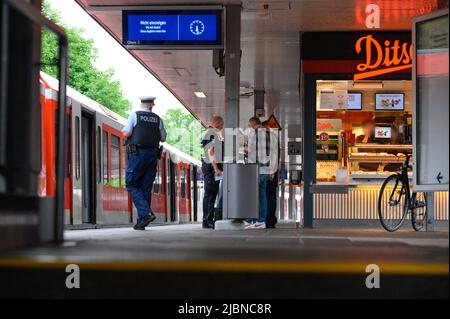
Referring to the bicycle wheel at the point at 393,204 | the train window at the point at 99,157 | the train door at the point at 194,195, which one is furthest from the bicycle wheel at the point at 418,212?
the train door at the point at 194,195

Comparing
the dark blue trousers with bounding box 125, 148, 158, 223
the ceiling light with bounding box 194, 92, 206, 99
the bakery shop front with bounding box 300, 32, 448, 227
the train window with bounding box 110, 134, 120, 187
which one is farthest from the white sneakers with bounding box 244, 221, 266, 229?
the ceiling light with bounding box 194, 92, 206, 99

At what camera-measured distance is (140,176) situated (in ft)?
37.7

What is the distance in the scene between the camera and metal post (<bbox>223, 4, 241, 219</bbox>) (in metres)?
13.8

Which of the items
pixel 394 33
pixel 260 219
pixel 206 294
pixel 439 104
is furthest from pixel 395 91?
pixel 206 294

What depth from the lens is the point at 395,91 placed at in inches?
635

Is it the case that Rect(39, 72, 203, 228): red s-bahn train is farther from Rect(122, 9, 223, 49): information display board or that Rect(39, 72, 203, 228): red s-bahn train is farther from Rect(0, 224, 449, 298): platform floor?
Rect(0, 224, 449, 298): platform floor

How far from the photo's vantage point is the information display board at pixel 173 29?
1352 cm

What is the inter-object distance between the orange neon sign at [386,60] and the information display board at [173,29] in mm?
3212

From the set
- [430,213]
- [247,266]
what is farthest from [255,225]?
[247,266]

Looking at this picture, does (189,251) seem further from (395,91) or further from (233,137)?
(395,91)

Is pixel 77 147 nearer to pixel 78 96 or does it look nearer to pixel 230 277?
pixel 78 96

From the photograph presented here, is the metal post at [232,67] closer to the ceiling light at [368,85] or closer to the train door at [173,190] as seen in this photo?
the ceiling light at [368,85]

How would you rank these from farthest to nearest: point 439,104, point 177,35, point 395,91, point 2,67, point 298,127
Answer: point 298,127 < point 395,91 < point 177,35 < point 439,104 < point 2,67
